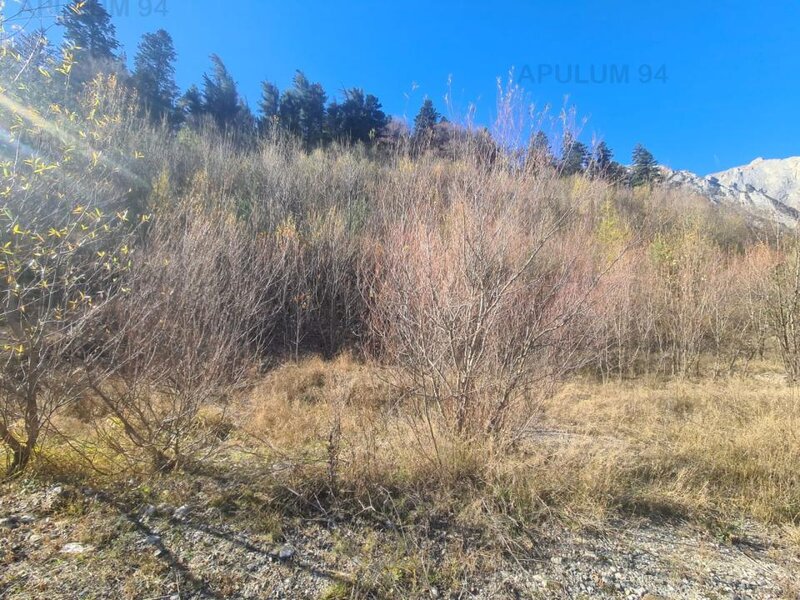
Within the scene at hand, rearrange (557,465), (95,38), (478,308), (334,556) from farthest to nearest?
(95,38)
(478,308)
(557,465)
(334,556)

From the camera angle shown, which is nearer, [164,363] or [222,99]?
[164,363]

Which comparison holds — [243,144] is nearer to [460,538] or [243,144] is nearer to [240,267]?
[240,267]

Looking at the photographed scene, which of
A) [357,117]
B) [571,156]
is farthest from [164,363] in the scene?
[357,117]

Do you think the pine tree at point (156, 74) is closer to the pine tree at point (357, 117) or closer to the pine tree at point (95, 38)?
the pine tree at point (95, 38)

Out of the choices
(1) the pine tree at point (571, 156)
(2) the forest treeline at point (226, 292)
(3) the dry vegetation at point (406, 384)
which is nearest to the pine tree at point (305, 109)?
(2) the forest treeline at point (226, 292)

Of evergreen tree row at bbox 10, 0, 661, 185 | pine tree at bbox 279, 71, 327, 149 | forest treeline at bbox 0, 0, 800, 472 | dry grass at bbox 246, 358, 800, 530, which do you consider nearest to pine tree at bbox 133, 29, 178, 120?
evergreen tree row at bbox 10, 0, 661, 185

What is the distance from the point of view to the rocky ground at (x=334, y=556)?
2303mm

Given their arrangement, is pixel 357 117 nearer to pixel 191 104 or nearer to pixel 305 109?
pixel 305 109

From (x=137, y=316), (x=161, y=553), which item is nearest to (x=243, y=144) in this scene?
(x=137, y=316)

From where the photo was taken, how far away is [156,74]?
19172 millimetres

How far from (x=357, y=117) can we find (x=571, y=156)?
64.8 ft

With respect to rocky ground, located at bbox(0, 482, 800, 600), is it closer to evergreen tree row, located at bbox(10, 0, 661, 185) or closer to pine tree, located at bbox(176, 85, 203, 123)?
evergreen tree row, located at bbox(10, 0, 661, 185)

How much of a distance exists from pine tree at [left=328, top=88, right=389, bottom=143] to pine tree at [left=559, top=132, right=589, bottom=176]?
1784 cm

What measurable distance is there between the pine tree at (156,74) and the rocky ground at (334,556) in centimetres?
1940
